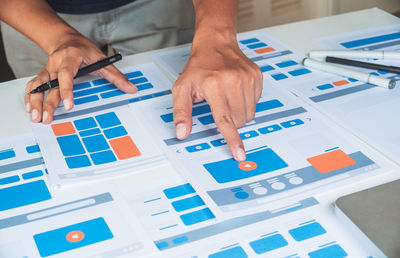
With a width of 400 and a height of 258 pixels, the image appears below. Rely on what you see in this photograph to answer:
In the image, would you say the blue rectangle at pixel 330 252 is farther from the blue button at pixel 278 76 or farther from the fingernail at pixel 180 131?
the blue button at pixel 278 76

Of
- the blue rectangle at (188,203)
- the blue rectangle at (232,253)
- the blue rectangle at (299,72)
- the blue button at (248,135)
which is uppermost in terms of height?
the blue rectangle at (299,72)

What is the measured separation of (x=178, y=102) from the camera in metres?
0.92

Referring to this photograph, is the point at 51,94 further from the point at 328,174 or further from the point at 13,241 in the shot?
the point at 328,174

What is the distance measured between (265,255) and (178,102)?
1.18 feet

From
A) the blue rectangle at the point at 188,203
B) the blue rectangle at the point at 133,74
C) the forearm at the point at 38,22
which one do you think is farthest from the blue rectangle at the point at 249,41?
the blue rectangle at the point at 188,203

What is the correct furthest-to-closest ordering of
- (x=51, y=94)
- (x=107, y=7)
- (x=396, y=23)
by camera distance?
1. (x=107, y=7)
2. (x=396, y=23)
3. (x=51, y=94)

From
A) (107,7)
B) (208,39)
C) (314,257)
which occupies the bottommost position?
(314,257)

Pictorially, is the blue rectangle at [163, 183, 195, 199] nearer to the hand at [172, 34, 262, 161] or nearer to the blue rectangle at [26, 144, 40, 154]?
the hand at [172, 34, 262, 161]

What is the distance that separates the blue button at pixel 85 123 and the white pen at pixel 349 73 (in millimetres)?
442

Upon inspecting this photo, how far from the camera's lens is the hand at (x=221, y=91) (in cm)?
89

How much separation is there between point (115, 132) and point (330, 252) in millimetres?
432

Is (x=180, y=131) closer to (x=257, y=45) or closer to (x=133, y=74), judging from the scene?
(x=133, y=74)

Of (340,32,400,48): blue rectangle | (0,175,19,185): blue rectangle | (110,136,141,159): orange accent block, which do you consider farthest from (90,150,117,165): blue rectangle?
(340,32,400,48): blue rectangle

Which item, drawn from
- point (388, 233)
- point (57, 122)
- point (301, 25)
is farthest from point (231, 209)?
point (301, 25)
